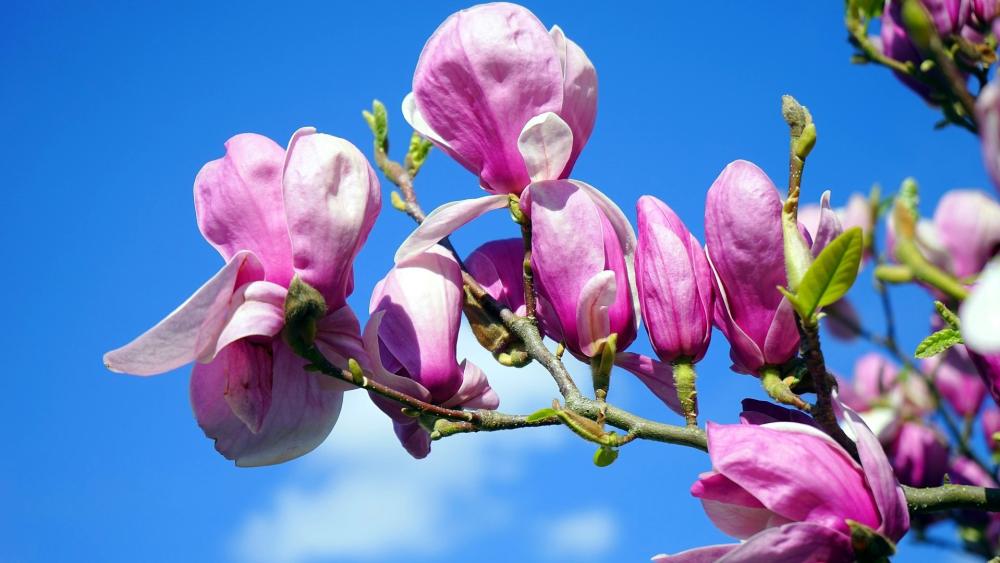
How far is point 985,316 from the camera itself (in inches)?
19.0

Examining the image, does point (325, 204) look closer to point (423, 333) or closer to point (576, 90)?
point (423, 333)

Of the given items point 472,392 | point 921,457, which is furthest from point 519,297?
point 921,457

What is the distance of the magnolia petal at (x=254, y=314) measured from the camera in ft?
3.12

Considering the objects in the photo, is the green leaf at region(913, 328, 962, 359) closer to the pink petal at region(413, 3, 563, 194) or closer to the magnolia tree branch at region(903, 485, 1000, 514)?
the magnolia tree branch at region(903, 485, 1000, 514)

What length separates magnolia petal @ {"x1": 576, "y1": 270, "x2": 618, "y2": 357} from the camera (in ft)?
3.29

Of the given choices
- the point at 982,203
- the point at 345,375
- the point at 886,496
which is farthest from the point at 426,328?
the point at 982,203

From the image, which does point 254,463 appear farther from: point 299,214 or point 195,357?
point 299,214

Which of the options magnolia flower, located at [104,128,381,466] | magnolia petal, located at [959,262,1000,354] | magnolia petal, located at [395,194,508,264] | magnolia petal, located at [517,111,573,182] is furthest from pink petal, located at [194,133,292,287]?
magnolia petal, located at [959,262,1000,354]

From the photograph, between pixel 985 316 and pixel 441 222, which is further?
pixel 441 222

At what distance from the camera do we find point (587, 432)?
3.12 feet

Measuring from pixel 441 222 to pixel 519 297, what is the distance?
151 mm

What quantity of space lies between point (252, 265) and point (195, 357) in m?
0.10

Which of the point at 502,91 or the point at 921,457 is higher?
the point at 502,91

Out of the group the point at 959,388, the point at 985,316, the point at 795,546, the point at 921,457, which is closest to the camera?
the point at 985,316
